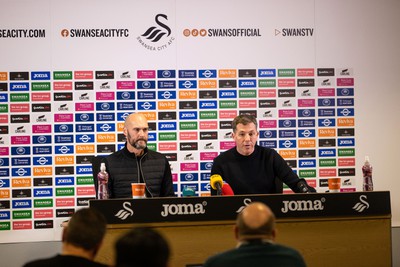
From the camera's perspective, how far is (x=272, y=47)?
6.38m

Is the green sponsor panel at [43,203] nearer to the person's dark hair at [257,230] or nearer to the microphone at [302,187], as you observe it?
the microphone at [302,187]

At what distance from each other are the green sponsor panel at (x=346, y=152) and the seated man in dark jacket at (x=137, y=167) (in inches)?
91.8

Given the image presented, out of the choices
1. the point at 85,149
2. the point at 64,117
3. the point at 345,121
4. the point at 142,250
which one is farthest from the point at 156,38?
the point at 142,250

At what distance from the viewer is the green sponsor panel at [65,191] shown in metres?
6.16

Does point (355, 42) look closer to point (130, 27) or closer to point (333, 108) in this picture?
point (333, 108)

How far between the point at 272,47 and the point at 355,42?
36.1 inches

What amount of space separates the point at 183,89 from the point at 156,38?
60 cm

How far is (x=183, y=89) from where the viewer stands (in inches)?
248

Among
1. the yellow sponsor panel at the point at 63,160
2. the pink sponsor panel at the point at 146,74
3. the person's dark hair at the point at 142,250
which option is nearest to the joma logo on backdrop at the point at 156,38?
the pink sponsor panel at the point at 146,74

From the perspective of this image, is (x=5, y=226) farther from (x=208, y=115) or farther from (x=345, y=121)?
(x=345, y=121)

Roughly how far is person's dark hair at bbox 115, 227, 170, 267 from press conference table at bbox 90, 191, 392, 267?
177 cm

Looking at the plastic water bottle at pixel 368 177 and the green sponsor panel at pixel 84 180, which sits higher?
the plastic water bottle at pixel 368 177

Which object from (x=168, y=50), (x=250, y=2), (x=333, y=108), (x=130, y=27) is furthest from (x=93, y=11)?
(x=333, y=108)

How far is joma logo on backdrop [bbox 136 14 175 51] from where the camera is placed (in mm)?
6227
